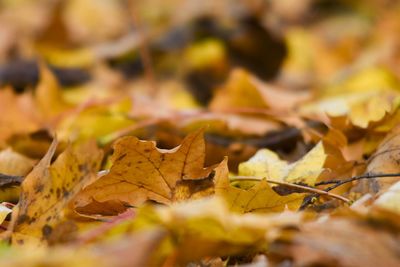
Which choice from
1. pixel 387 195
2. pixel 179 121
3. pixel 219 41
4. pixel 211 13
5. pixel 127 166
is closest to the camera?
pixel 387 195

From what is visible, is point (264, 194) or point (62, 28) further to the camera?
point (62, 28)

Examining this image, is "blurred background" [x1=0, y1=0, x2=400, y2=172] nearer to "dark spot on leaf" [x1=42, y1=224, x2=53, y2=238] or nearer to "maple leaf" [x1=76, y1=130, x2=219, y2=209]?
"maple leaf" [x1=76, y1=130, x2=219, y2=209]

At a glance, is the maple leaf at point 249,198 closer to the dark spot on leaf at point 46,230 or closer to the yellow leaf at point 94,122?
the dark spot on leaf at point 46,230

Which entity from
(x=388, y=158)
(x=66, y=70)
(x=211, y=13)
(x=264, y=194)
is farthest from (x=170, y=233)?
(x=211, y=13)

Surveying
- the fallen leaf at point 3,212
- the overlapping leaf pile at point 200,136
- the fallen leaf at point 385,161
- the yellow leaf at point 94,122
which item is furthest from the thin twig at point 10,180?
the fallen leaf at point 385,161

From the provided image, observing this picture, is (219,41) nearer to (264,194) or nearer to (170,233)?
(264,194)

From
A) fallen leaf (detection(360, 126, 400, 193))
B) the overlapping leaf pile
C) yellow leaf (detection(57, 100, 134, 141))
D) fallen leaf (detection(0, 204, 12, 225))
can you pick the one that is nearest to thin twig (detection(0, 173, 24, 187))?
the overlapping leaf pile
